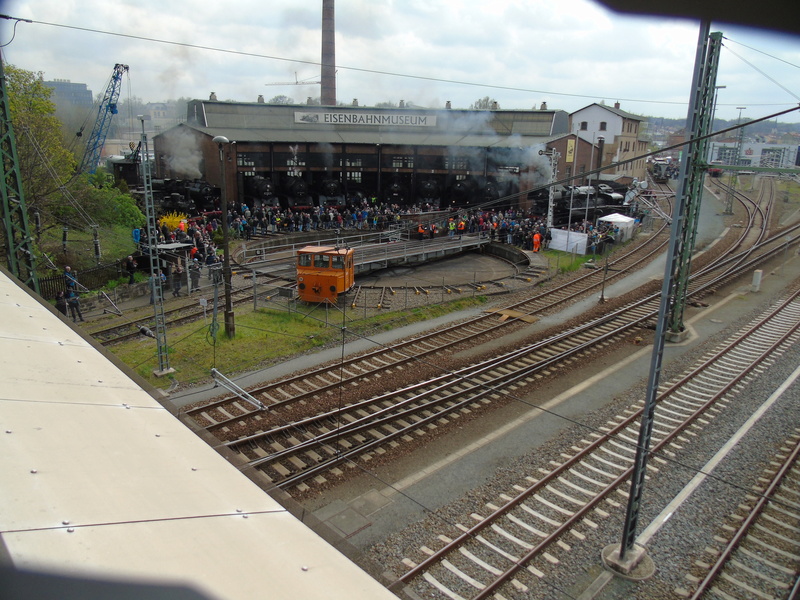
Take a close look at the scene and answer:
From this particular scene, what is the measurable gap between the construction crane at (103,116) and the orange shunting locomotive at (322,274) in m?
21.9

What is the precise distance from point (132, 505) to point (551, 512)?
6.33 m

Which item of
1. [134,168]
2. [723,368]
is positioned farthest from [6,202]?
[134,168]

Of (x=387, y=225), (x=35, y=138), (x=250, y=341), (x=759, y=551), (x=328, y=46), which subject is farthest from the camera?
(x=328, y=46)

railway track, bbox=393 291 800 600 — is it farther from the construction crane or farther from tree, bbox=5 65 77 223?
the construction crane

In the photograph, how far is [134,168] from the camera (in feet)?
122

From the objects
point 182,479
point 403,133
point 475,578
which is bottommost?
point 475,578

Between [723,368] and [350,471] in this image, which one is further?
[723,368]

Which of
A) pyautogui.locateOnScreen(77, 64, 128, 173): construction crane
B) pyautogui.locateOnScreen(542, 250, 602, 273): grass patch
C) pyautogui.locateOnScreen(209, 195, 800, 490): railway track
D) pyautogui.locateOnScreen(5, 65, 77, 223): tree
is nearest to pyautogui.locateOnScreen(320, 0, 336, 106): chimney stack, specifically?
pyautogui.locateOnScreen(77, 64, 128, 173): construction crane

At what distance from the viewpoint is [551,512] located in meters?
7.56

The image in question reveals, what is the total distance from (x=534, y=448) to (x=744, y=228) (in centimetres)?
3059

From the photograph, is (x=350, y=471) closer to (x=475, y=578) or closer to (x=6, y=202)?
(x=475, y=578)

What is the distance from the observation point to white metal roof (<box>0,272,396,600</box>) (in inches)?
78.6

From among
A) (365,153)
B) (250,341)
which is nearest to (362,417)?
(250,341)

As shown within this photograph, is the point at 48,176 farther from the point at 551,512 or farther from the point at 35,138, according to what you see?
the point at 551,512
